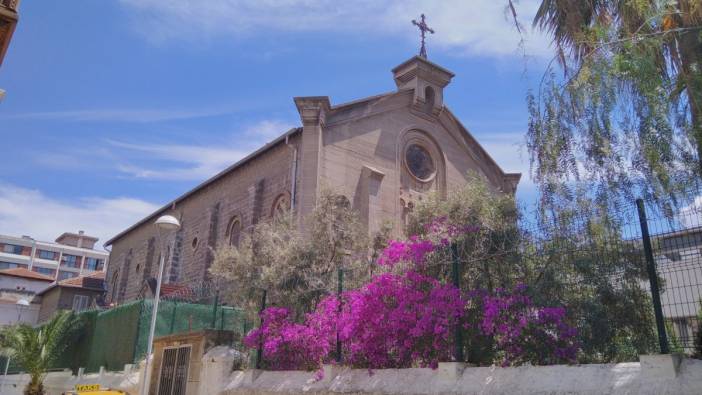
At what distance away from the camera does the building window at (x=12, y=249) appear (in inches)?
3214

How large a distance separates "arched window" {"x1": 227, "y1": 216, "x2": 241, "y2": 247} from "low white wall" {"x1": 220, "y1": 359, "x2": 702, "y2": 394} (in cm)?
1670

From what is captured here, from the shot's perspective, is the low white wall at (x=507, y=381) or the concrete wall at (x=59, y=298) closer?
the low white wall at (x=507, y=381)

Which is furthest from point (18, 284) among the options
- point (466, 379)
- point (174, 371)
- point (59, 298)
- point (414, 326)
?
point (466, 379)

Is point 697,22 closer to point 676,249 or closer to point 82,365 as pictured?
point 676,249

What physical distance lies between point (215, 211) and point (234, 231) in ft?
6.44

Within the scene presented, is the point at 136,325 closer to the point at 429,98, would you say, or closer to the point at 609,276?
the point at 609,276

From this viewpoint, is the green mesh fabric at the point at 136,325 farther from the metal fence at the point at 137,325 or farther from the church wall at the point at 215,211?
the church wall at the point at 215,211

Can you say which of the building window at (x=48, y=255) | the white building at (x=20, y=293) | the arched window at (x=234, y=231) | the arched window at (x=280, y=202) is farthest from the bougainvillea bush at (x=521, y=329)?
the building window at (x=48, y=255)

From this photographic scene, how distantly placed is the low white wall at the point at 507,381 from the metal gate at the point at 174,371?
2.78 m

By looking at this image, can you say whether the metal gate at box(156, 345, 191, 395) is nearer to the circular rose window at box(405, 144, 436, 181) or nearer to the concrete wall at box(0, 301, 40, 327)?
the circular rose window at box(405, 144, 436, 181)

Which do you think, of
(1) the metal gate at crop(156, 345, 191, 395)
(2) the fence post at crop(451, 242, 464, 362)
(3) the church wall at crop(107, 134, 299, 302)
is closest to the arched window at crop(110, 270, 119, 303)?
(3) the church wall at crop(107, 134, 299, 302)

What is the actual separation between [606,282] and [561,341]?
95 cm

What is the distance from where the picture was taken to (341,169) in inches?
832

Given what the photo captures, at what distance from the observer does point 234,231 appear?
→ 26.3 m
